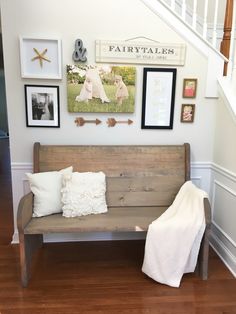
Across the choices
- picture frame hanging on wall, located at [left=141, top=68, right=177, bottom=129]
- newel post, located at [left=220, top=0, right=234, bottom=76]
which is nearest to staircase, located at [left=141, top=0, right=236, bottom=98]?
newel post, located at [left=220, top=0, right=234, bottom=76]

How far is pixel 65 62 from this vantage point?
2225 mm

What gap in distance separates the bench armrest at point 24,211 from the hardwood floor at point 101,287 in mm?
460

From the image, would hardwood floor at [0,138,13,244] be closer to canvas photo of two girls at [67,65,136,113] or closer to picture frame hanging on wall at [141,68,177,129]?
canvas photo of two girls at [67,65,136,113]

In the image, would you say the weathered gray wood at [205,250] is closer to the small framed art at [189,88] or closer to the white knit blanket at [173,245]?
the white knit blanket at [173,245]

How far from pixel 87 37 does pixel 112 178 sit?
1.23 meters

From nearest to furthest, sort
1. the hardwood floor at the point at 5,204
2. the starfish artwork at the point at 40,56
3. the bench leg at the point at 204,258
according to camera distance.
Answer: the bench leg at the point at 204,258
the starfish artwork at the point at 40,56
the hardwood floor at the point at 5,204

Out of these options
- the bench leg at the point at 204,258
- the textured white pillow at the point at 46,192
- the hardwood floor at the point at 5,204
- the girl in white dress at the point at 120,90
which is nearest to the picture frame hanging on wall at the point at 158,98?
the girl in white dress at the point at 120,90

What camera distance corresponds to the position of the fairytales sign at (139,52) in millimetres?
2221

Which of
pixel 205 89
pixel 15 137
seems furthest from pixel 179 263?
pixel 15 137

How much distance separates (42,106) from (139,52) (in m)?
0.97

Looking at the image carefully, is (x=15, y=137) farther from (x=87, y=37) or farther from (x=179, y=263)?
(x=179, y=263)

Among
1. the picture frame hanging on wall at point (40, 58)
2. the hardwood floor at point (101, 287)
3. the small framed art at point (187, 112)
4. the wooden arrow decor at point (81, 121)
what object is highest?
the picture frame hanging on wall at point (40, 58)

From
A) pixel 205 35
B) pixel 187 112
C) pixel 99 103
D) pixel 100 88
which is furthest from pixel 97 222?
pixel 205 35

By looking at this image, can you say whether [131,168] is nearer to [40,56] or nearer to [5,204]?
[40,56]
